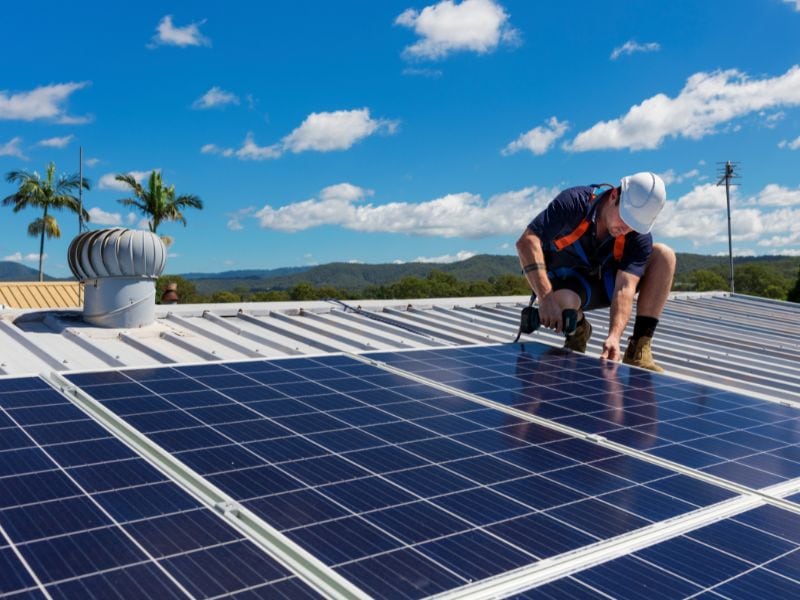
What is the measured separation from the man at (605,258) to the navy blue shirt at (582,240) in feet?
0.04

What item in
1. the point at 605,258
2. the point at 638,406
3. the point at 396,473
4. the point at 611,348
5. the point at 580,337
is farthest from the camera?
the point at 580,337

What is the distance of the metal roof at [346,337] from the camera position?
11.3 m

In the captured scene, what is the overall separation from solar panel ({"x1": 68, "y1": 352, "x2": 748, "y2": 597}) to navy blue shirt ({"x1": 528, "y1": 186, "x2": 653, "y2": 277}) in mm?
3378

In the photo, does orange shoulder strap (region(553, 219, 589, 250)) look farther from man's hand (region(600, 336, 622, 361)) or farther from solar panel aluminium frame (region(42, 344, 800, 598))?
solar panel aluminium frame (region(42, 344, 800, 598))

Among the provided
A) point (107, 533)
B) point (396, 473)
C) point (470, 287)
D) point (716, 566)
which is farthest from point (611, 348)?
point (470, 287)

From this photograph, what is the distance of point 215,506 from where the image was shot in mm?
4398

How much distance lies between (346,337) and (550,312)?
4.87 metres

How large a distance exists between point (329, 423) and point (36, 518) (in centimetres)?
255

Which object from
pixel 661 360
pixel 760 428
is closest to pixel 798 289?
pixel 661 360

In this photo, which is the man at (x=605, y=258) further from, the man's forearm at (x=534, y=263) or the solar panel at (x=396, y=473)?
the solar panel at (x=396, y=473)

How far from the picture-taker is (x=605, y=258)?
1033 centimetres

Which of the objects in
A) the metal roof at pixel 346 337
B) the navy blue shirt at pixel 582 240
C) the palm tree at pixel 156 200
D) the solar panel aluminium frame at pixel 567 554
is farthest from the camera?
the palm tree at pixel 156 200

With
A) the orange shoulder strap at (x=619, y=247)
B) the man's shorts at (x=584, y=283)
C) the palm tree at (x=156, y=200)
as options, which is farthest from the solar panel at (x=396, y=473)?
the palm tree at (x=156, y=200)

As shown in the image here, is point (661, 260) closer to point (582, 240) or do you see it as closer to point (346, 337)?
point (582, 240)
